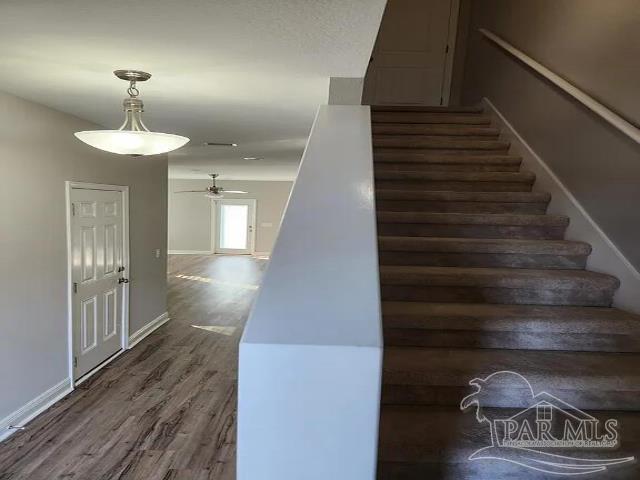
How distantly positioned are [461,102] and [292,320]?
15.3 feet

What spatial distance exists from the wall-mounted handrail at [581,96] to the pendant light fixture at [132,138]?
2.08m

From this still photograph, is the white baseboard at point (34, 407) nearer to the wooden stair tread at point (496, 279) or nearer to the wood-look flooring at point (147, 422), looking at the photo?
the wood-look flooring at point (147, 422)

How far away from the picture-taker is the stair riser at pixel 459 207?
2471 mm

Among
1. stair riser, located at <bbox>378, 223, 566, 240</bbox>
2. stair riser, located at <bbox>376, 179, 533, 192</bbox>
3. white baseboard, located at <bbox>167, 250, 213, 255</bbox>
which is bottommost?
white baseboard, located at <bbox>167, 250, 213, 255</bbox>

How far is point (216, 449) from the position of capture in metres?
2.93

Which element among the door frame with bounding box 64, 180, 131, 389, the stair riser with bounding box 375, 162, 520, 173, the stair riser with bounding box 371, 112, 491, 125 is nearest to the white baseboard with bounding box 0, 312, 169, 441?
the door frame with bounding box 64, 180, 131, 389

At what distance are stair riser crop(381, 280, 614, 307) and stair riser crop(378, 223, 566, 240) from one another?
1.59 ft

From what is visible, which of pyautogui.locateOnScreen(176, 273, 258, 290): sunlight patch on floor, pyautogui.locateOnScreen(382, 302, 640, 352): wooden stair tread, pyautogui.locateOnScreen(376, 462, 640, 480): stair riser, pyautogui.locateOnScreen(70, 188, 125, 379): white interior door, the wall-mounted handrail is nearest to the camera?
pyautogui.locateOnScreen(376, 462, 640, 480): stair riser

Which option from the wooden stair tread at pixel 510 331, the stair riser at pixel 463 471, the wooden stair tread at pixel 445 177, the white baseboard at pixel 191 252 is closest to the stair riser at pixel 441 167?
the wooden stair tread at pixel 445 177

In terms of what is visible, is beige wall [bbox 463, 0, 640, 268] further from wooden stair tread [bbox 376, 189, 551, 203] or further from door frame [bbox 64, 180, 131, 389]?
door frame [bbox 64, 180, 131, 389]

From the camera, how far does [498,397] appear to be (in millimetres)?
1461

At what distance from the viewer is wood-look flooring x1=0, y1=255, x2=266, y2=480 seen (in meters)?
2.70

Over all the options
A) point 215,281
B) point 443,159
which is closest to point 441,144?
point 443,159

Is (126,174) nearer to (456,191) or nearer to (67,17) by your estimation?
(67,17)
